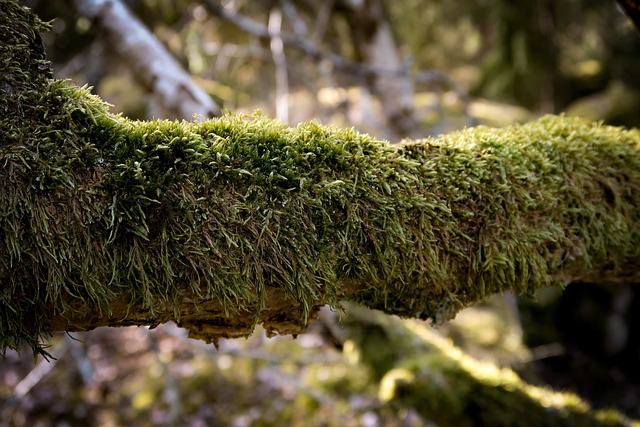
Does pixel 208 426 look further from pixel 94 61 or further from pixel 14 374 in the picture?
pixel 94 61

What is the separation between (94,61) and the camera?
480cm

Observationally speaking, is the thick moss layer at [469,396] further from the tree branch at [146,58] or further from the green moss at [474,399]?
the tree branch at [146,58]

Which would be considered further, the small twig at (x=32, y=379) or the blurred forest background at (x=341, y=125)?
the blurred forest background at (x=341, y=125)

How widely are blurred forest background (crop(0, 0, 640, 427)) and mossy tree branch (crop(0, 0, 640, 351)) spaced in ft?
5.96

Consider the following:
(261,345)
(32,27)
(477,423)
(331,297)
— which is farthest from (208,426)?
(32,27)

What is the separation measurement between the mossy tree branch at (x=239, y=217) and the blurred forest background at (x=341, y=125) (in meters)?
1.82

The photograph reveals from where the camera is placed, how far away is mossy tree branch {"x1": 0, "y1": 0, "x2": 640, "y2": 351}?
1.07 metres

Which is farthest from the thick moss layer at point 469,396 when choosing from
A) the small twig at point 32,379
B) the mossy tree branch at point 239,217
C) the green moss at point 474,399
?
the small twig at point 32,379

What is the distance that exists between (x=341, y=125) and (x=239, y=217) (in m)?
5.12

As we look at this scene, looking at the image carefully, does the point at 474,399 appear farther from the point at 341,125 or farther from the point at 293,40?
the point at 341,125

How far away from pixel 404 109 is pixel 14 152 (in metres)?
4.74

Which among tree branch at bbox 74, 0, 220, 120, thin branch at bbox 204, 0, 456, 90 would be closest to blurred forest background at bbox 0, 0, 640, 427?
thin branch at bbox 204, 0, 456, 90

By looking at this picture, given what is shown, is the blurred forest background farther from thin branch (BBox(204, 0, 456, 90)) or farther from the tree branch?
the tree branch

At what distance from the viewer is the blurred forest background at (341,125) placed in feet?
13.4
